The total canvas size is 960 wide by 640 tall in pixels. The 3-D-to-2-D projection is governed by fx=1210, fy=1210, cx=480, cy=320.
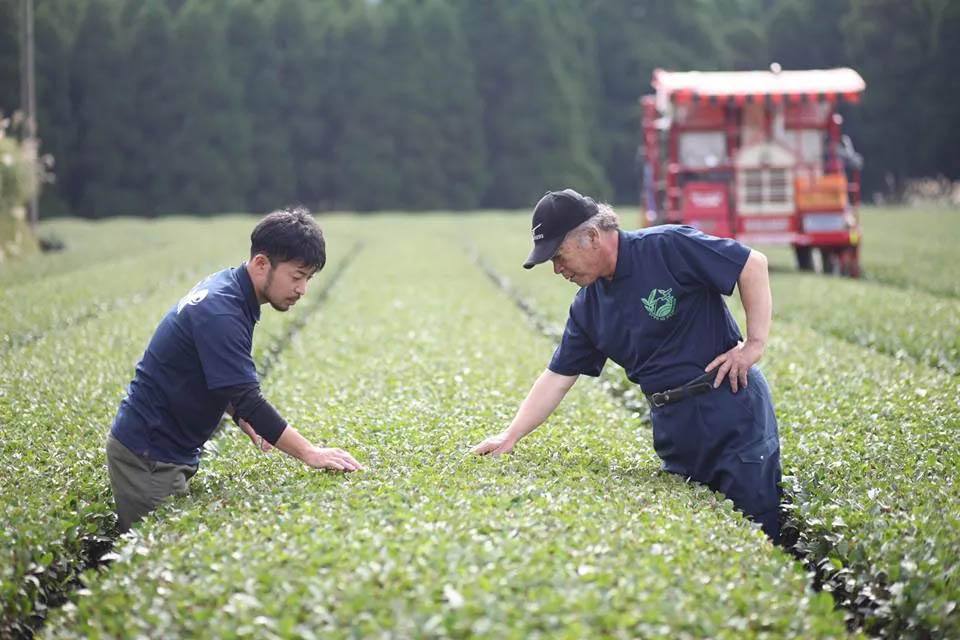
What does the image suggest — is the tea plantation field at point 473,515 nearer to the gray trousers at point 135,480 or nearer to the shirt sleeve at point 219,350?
the gray trousers at point 135,480

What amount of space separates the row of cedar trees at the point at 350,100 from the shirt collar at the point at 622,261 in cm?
5315

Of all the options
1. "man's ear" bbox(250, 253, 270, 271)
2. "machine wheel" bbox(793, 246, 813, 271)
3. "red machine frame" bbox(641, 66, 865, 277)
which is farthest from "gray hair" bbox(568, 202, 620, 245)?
"machine wheel" bbox(793, 246, 813, 271)

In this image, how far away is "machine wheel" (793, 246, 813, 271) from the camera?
74.6ft

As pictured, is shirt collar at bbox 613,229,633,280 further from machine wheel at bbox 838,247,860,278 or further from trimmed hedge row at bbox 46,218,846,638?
machine wheel at bbox 838,247,860,278

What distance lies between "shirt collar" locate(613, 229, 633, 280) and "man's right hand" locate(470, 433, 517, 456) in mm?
1123

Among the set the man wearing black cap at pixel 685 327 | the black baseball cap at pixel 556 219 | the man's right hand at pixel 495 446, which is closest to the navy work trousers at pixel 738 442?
the man wearing black cap at pixel 685 327

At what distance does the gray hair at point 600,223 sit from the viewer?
6.04m

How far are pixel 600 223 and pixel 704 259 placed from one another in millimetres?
552

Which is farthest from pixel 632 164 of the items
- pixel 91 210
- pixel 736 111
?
pixel 736 111

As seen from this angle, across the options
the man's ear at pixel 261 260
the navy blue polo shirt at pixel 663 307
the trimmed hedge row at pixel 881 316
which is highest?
the man's ear at pixel 261 260

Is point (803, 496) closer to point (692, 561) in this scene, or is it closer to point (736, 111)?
point (692, 561)

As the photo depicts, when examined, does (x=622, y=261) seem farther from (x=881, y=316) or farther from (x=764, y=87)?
(x=764, y=87)

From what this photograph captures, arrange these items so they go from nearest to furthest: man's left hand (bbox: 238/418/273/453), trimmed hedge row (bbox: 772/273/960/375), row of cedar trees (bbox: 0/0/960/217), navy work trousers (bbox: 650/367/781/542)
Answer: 1. navy work trousers (bbox: 650/367/781/542)
2. man's left hand (bbox: 238/418/273/453)
3. trimmed hedge row (bbox: 772/273/960/375)
4. row of cedar trees (bbox: 0/0/960/217)

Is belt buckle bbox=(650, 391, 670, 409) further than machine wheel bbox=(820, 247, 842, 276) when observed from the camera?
No
